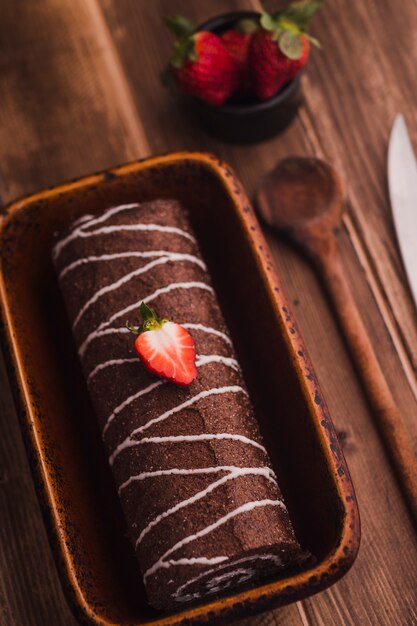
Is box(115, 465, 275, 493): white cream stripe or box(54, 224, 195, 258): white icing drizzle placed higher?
box(54, 224, 195, 258): white icing drizzle

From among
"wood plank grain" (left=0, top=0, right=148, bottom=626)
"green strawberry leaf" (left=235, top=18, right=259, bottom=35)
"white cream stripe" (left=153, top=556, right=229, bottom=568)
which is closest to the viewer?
"white cream stripe" (left=153, top=556, right=229, bottom=568)

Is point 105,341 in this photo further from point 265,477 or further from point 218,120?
point 218,120

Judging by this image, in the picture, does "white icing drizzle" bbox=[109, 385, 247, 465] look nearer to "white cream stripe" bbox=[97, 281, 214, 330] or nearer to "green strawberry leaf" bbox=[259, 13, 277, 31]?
"white cream stripe" bbox=[97, 281, 214, 330]

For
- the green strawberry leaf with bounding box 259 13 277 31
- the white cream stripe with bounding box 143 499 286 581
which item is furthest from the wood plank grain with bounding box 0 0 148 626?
the white cream stripe with bounding box 143 499 286 581

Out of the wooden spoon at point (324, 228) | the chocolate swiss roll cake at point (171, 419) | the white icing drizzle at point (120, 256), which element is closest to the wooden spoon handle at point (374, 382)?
the wooden spoon at point (324, 228)

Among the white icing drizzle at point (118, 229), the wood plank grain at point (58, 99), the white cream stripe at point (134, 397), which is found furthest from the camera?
the wood plank grain at point (58, 99)

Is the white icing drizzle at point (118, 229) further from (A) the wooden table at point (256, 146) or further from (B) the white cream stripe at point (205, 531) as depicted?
(B) the white cream stripe at point (205, 531)
